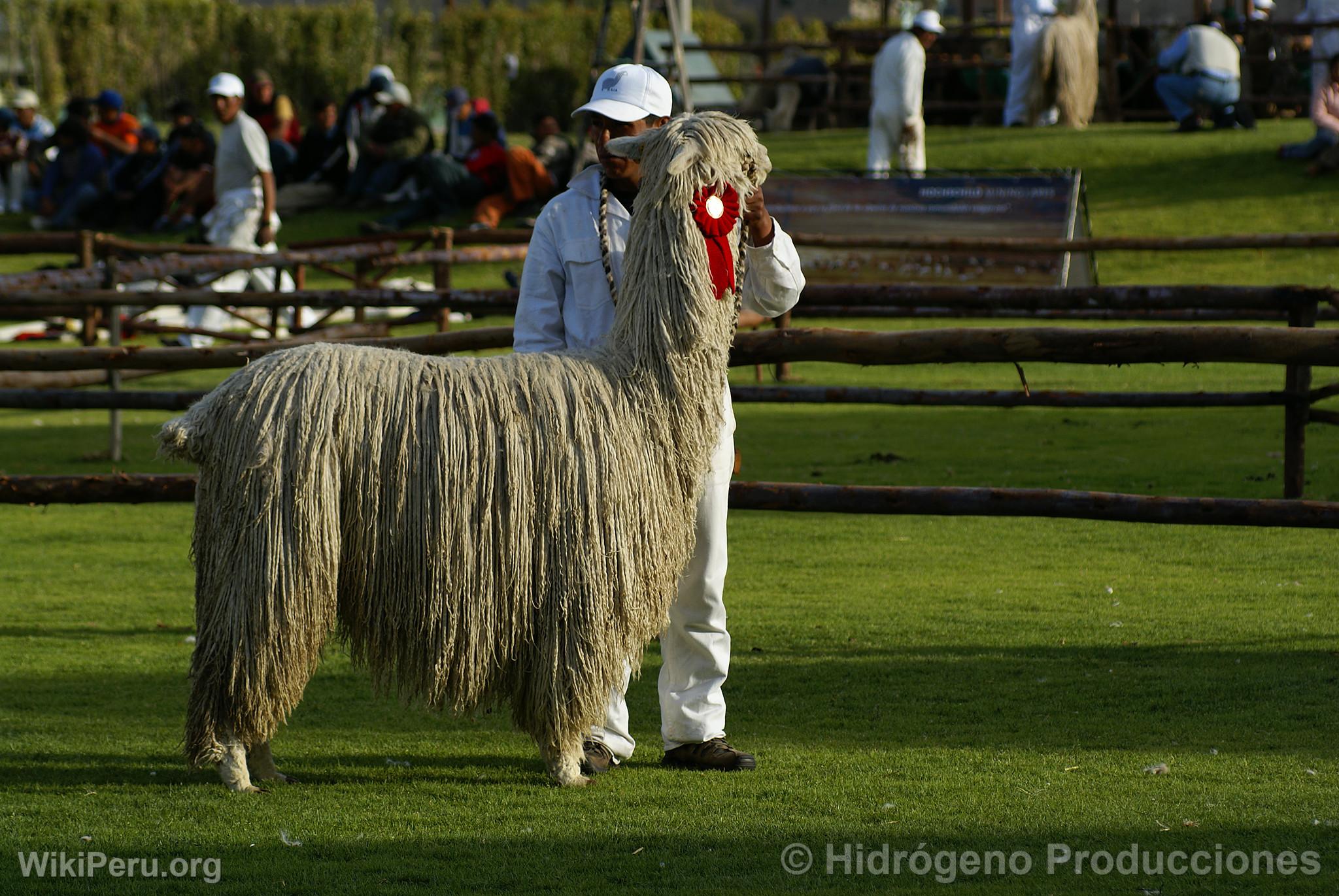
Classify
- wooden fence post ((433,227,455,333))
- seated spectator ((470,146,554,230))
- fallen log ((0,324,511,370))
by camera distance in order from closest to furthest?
fallen log ((0,324,511,370)) < wooden fence post ((433,227,455,333)) < seated spectator ((470,146,554,230))

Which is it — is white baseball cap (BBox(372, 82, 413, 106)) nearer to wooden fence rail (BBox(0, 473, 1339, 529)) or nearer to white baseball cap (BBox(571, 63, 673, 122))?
wooden fence rail (BBox(0, 473, 1339, 529))

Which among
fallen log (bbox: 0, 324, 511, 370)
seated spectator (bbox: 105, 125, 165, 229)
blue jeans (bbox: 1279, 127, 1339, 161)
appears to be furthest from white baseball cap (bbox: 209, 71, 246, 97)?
blue jeans (bbox: 1279, 127, 1339, 161)

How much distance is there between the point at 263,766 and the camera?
4.31m

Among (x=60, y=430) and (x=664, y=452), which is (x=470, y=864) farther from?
(x=60, y=430)

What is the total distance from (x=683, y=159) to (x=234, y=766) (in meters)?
2.03

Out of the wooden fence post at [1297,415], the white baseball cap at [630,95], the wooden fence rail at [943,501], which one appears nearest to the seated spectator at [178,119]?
the wooden fence rail at [943,501]

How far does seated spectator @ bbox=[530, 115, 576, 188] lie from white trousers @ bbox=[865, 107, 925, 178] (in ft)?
14.1

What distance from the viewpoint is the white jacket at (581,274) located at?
4441 millimetres

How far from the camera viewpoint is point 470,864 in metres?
3.69

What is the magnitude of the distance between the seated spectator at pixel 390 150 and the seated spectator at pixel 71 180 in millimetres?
3555

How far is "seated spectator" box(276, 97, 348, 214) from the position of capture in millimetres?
21750

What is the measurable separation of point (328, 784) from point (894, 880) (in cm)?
165

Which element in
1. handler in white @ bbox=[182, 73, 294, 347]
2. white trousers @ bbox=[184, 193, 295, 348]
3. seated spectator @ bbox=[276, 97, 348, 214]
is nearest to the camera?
handler in white @ bbox=[182, 73, 294, 347]

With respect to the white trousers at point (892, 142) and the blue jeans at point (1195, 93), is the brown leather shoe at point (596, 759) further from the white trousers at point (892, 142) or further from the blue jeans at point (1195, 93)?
the blue jeans at point (1195, 93)
